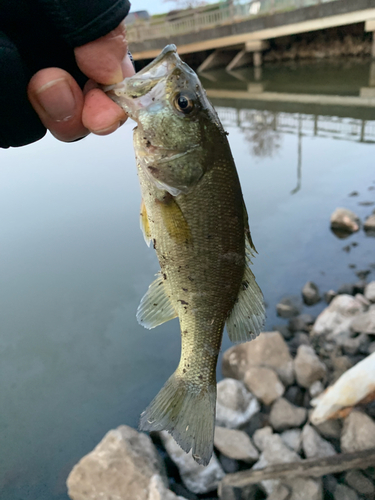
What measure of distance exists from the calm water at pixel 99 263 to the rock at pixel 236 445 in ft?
3.59

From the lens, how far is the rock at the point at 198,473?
3471 mm

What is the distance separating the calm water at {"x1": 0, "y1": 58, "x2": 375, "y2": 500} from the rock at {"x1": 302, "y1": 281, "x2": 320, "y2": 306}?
0.14m

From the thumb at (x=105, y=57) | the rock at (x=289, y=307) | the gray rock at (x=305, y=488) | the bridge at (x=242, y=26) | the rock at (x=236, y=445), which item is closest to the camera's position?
the thumb at (x=105, y=57)

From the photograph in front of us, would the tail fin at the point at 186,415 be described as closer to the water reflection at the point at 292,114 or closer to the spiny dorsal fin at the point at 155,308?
the spiny dorsal fin at the point at 155,308

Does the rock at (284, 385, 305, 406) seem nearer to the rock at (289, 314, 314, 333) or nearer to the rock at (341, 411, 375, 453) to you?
the rock at (341, 411, 375, 453)

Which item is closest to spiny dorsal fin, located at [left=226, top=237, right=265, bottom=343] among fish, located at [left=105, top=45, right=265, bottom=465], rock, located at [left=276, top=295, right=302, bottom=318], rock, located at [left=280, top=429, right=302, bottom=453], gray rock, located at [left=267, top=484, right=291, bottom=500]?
fish, located at [left=105, top=45, right=265, bottom=465]

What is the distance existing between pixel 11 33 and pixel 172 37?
23.9m

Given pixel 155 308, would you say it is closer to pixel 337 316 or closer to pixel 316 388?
pixel 316 388

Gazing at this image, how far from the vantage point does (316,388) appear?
4086 mm

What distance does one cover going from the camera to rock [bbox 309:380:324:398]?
4.05 meters

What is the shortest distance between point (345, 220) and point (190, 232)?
6058 millimetres

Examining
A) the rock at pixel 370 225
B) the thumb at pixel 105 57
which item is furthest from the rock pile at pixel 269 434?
the thumb at pixel 105 57

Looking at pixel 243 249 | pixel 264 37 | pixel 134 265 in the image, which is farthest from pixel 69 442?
pixel 264 37

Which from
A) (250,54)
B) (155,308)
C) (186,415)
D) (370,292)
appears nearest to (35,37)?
(155,308)
